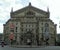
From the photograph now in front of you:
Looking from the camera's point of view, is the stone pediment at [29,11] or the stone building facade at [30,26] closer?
the stone building facade at [30,26]

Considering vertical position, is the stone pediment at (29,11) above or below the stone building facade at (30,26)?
above

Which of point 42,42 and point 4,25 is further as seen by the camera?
point 4,25

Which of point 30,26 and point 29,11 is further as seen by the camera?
point 29,11

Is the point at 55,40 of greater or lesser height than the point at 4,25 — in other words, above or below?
below

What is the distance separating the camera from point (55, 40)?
95.0 m

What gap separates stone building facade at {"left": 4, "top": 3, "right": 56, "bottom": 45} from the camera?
93.1 metres

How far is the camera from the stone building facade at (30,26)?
306 ft

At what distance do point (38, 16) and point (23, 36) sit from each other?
31.7 ft

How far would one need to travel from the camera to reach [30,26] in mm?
94250

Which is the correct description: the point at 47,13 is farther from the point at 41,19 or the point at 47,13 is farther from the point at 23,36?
the point at 23,36

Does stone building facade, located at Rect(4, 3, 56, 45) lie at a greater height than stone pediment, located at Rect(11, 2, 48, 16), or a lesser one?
lesser

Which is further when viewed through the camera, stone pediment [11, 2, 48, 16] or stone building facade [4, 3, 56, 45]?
stone pediment [11, 2, 48, 16]

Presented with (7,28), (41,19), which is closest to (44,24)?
(41,19)

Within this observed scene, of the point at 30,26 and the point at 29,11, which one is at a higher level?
the point at 29,11
